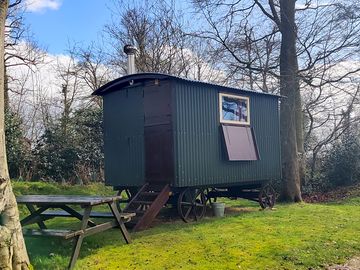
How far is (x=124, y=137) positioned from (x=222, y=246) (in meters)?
4.35

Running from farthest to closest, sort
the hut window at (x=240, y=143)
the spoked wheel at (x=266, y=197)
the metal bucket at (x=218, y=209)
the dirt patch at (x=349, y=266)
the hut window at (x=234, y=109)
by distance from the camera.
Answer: the spoked wheel at (x=266, y=197) < the hut window at (x=234, y=109) < the hut window at (x=240, y=143) < the metal bucket at (x=218, y=209) < the dirt patch at (x=349, y=266)

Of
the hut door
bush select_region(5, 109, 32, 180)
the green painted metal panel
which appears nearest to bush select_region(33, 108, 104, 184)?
bush select_region(5, 109, 32, 180)

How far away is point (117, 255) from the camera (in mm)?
5668

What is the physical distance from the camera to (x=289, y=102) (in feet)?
42.4

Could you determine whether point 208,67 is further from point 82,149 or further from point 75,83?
point 82,149

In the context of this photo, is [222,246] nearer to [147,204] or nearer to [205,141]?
[147,204]

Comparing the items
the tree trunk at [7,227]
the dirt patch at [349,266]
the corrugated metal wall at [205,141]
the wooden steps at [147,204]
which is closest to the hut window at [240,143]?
the corrugated metal wall at [205,141]

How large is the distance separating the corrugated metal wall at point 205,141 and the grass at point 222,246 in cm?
114

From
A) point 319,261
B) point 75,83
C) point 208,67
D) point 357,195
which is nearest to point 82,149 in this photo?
point 75,83

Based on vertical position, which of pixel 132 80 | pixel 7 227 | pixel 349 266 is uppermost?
pixel 132 80

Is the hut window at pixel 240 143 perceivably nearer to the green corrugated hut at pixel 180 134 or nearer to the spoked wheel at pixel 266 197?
the green corrugated hut at pixel 180 134

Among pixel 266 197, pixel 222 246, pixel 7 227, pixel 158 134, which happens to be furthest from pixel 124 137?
pixel 7 227

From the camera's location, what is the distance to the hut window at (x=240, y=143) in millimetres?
9453

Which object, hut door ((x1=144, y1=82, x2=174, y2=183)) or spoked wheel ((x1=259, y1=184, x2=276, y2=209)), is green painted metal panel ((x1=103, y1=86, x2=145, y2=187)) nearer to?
hut door ((x1=144, y1=82, x2=174, y2=183))
